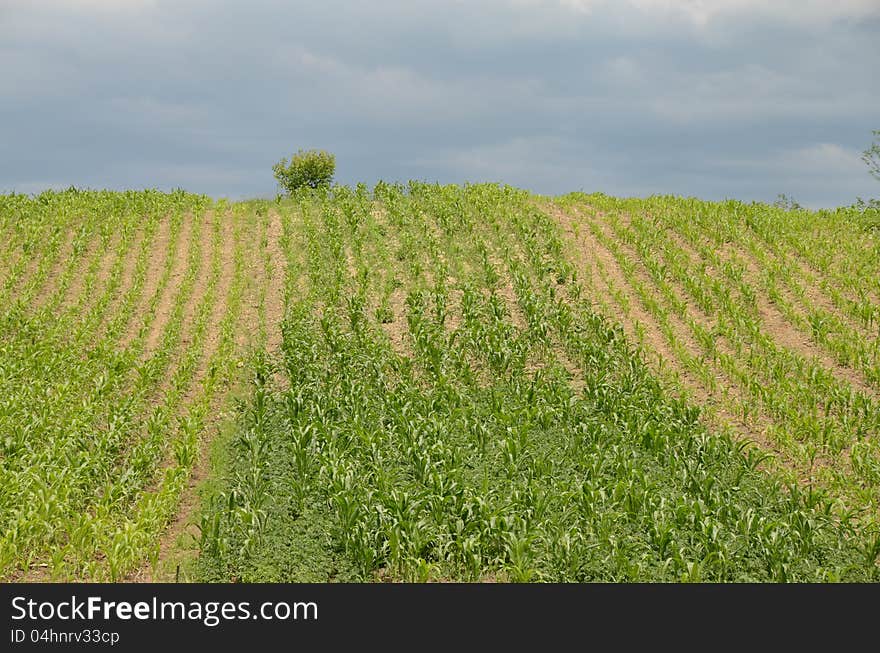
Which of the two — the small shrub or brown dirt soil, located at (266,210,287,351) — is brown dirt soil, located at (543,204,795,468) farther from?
the small shrub

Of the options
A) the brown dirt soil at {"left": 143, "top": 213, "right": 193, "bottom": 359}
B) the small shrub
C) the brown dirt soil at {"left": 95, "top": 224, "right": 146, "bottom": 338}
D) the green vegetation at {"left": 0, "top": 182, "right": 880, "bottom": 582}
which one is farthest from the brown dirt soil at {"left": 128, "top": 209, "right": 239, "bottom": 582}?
the small shrub

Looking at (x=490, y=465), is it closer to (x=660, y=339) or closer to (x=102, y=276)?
(x=660, y=339)

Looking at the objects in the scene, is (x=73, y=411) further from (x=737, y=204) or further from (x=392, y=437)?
(x=737, y=204)

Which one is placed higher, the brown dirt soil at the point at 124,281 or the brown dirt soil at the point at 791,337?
the brown dirt soil at the point at 124,281

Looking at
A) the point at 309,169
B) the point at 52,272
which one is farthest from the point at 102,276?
the point at 309,169

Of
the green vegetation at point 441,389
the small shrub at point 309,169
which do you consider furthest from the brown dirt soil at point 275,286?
the small shrub at point 309,169

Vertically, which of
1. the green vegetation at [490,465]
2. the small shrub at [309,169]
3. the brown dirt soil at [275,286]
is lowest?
the green vegetation at [490,465]

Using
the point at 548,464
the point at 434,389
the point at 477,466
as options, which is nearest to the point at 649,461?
the point at 548,464

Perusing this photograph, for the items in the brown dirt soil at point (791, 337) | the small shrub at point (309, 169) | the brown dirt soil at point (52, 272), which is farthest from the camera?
the small shrub at point (309, 169)

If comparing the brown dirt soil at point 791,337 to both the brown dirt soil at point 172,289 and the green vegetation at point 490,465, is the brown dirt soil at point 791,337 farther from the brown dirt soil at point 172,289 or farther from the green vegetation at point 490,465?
the brown dirt soil at point 172,289

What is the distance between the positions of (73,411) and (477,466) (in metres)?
8.48

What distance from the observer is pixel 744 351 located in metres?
19.9

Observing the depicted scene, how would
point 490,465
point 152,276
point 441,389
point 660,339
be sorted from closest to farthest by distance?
point 490,465 → point 441,389 → point 660,339 → point 152,276

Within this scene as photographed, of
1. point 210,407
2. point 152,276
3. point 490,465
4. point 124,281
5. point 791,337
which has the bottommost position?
point 490,465
